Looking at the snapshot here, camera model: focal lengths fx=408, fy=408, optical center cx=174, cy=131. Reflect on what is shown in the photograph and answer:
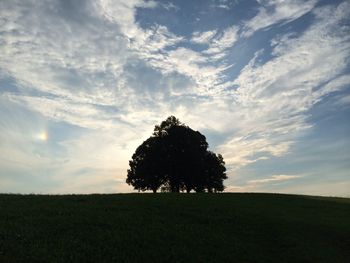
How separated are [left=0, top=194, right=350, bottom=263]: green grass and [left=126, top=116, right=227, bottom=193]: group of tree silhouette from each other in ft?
140

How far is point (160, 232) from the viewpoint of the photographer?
27.2 meters

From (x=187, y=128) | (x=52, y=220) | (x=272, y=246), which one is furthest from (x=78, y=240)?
(x=187, y=128)

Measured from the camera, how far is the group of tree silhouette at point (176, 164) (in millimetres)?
84000

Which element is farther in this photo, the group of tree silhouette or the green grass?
the group of tree silhouette

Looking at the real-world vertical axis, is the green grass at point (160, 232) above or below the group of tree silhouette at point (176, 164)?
below

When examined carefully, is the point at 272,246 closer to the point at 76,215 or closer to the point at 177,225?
the point at 177,225

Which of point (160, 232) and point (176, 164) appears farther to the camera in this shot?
point (176, 164)

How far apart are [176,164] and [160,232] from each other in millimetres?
56467

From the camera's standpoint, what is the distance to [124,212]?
32.3 m

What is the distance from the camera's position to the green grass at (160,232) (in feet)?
73.5

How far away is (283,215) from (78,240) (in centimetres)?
2210

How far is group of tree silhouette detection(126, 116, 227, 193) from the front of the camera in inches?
3307

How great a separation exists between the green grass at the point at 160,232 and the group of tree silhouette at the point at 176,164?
140 feet

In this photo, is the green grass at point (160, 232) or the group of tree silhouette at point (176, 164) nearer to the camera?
the green grass at point (160, 232)
